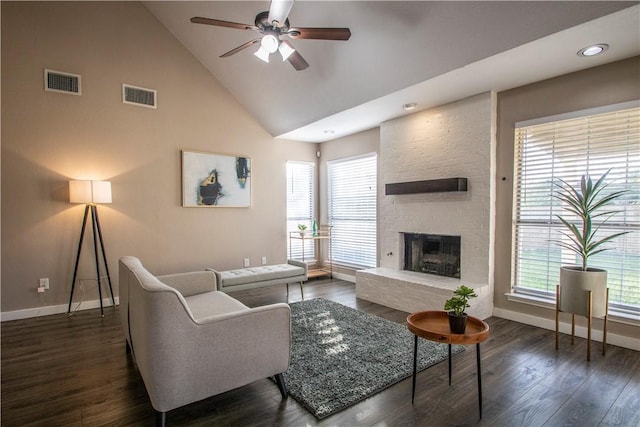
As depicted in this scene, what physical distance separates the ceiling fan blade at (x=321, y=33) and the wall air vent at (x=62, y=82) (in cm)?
308

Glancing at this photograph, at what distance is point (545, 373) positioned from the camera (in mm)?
2451

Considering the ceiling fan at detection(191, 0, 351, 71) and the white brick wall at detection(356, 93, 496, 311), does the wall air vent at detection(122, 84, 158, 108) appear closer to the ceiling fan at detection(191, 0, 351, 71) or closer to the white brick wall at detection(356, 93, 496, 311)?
the ceiling fan at detection(191, 0, 351, 71)

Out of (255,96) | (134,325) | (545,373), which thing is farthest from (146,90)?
(545,373)

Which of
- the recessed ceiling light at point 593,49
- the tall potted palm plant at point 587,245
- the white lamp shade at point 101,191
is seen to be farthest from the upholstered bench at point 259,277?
the recessed ceiling light at point 593,49

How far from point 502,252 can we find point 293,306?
8.50 feet

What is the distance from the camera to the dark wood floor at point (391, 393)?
1.93m

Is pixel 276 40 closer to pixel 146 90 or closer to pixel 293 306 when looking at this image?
pixel 146 90

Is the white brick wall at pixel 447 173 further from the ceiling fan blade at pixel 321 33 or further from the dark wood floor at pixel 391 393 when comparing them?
the ceiling fan blade at pixel 321 33

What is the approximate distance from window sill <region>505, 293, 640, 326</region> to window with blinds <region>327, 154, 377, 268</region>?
7.17 feet

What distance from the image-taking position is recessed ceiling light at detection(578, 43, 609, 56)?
8.53 feet

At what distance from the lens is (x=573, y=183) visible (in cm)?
318

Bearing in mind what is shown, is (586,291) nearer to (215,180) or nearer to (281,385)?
(281,385)

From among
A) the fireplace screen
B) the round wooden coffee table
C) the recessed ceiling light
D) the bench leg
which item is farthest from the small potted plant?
the recessed ceiling light

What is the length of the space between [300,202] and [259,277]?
7.70ft
